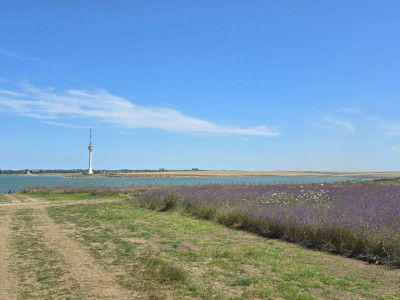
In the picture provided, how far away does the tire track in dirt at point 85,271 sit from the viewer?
5.75m

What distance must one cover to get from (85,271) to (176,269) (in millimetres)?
1980

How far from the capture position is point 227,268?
7.39 metres

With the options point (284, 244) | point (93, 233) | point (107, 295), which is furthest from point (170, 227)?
point (107, 295)

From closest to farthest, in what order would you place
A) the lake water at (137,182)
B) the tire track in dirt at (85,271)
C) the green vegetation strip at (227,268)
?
the tire track in dirt at (85,271) < the green vegetation strip at (227,268) < the lake water at (137,182)

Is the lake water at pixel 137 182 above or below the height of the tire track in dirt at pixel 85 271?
below

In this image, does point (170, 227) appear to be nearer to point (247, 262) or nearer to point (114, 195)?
point (247, 262)

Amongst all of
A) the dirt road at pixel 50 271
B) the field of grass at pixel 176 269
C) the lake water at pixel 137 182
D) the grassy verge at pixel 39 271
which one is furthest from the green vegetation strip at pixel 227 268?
the lake water at pixel 137 182

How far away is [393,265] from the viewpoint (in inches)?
302

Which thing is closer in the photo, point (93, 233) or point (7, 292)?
point (7, 292)

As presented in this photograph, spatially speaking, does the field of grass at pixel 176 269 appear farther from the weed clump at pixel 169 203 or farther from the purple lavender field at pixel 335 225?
the weed clump at pixel 169 203

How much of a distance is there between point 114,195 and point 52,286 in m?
29.5

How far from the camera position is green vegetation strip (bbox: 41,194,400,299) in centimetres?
590

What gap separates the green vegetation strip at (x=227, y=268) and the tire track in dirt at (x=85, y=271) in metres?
0.22

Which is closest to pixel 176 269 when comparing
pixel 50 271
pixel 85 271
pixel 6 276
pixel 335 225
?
pixel 85 271
